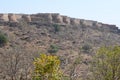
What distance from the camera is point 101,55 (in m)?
35.8

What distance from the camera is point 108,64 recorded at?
34812mm

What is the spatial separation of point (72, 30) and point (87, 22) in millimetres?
14257

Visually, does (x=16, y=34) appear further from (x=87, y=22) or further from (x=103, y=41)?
(x=87, y=22)

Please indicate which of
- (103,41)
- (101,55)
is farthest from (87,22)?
(101,55)

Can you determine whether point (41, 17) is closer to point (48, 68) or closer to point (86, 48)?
point (86, 48)

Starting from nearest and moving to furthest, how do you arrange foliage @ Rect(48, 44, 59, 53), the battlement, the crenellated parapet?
foliage @ Rect(48, 44, 59, 53), the battlement, the crenellated parapet

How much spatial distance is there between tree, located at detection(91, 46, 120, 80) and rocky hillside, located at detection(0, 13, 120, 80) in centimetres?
3566

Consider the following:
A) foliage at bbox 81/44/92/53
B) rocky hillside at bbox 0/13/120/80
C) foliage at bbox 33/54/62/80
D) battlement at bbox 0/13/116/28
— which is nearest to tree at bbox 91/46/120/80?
foliage at bbox 33/54/62/80

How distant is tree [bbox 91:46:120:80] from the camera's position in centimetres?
3441

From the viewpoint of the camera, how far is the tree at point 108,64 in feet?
113

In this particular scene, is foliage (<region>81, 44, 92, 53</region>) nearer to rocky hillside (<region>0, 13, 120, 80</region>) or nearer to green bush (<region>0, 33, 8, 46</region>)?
rocky hillside (<region>0, 13, 120, 80</region>)

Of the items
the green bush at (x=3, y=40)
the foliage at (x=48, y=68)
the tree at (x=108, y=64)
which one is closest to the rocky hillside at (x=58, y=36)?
the green bush at (x=3, y=40)

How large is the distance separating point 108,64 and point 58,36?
2836 inches

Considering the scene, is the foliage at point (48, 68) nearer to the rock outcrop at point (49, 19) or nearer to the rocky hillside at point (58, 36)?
the rocky hillside at point (58, 36)
